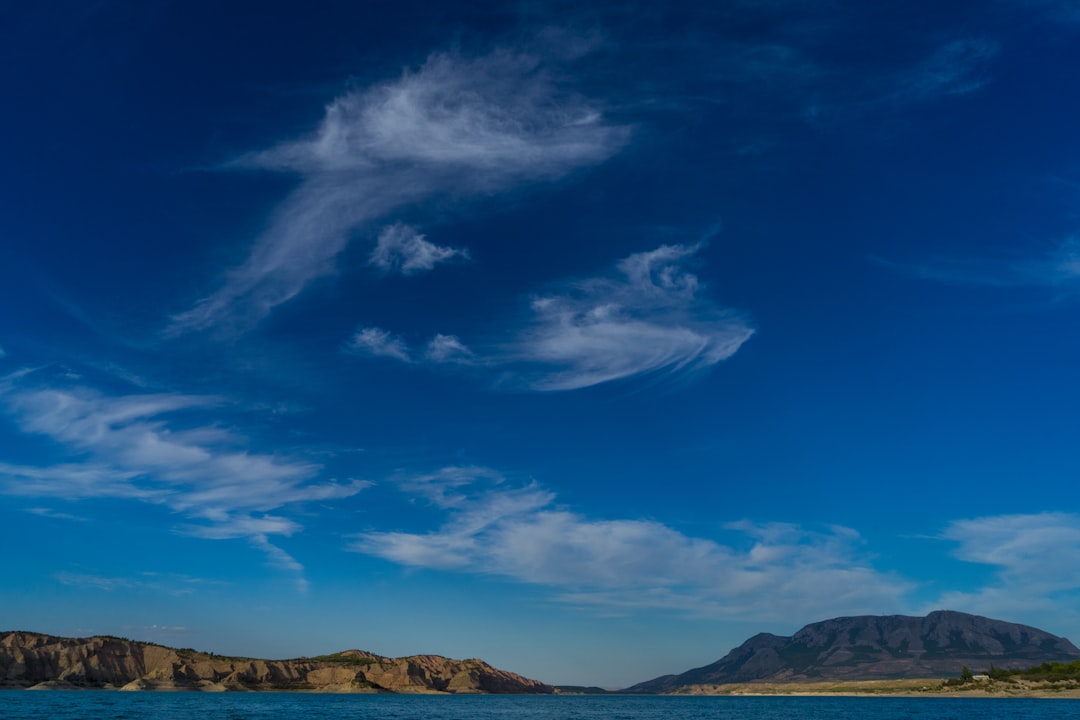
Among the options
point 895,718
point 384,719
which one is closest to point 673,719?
point 895,718

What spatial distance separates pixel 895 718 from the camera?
134 meters

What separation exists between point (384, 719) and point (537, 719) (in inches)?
1277

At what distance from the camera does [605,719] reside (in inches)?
5640

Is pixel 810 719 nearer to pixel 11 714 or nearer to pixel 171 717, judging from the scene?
pixel 171 717

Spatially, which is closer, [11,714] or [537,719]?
[11,714]

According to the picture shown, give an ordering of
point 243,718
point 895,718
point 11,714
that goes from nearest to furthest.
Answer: point 11,714
point 243,718
point 895,718

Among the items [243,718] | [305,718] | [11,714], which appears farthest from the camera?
[305,718]

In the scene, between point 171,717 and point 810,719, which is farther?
point 810,719

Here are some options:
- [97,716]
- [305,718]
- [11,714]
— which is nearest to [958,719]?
[305,718]

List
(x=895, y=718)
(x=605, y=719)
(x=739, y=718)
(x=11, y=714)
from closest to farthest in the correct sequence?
(x=11, y=714), (x=895, y=718), (x=605, y=719), (x=739, y=718)

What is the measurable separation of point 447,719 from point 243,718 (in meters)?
34.1

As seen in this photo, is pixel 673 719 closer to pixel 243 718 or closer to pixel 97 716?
pixel 243 718

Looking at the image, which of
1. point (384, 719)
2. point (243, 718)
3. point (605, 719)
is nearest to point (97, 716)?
point (243, 718)

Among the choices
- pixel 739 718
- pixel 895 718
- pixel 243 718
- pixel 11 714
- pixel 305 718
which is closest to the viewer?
pixel 11 714
